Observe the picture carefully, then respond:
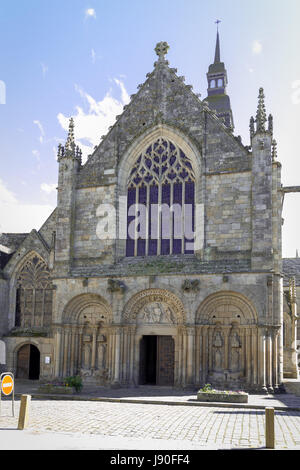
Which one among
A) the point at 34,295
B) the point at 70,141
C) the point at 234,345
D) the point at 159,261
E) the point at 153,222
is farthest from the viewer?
the point at 34,295

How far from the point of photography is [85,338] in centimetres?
2514

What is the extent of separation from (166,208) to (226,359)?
7506mm

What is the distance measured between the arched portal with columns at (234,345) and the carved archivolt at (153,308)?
4.44ft

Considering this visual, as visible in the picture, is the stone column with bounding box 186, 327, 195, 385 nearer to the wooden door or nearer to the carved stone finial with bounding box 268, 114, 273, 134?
the wooden door

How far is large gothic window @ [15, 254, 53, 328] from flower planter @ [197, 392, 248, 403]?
1111cm

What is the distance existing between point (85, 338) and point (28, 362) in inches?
161

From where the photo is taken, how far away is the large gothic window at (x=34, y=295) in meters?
27.5

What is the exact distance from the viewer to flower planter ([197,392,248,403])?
18195 mm

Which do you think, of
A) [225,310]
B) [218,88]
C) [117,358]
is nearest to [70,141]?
[117,358]

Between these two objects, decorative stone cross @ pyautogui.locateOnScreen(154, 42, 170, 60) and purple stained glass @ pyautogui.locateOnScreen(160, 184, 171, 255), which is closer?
purple stained glass @ pyautogui.locateOnScreen(160, 184, 171, 255)

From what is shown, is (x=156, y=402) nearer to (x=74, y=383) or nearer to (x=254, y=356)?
(x=74, y=383)

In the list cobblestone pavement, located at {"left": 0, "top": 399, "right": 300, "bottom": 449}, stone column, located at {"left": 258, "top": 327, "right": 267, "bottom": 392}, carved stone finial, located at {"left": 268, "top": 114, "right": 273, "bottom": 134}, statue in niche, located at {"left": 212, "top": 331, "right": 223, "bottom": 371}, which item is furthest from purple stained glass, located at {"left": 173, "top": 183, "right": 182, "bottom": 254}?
cobblestone pavement, located at {"left": 0, "top": 399, "right": 300, "bottom": 449}

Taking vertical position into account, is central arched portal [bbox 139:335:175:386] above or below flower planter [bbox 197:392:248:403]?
above
